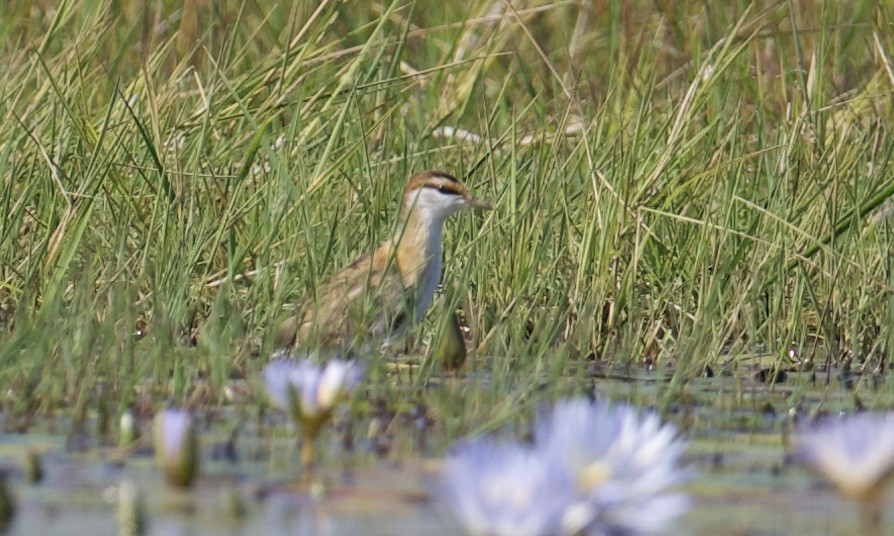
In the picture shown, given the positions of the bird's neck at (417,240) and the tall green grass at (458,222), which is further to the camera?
the bird's neck at (417,240)

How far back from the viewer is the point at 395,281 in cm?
673

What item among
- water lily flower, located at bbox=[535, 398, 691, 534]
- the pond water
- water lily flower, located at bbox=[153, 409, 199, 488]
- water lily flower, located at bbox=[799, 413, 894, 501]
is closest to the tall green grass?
the pond water

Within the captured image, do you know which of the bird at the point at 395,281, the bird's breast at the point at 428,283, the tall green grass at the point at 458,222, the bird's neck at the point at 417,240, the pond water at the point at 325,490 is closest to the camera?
the pond water at the point at 325,490

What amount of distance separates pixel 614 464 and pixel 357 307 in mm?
2608

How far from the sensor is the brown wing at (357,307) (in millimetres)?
5215

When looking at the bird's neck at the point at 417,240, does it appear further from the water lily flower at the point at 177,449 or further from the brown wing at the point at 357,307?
the water lily flower at the point at 177,449

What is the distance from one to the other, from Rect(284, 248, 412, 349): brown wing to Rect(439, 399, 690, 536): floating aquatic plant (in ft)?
5.98

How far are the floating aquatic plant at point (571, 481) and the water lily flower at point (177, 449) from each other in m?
0.59

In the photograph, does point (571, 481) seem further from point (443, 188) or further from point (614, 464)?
point (443, 188)

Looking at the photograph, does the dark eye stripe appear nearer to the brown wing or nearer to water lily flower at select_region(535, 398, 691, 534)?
the brown wing

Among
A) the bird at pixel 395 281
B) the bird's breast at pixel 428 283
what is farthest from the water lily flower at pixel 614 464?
the bird's breast at pixel 428 283

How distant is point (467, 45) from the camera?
10.1 metres

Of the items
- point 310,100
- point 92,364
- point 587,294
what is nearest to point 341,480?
point 92,364

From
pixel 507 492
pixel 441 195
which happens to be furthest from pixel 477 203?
pixel 507 492
